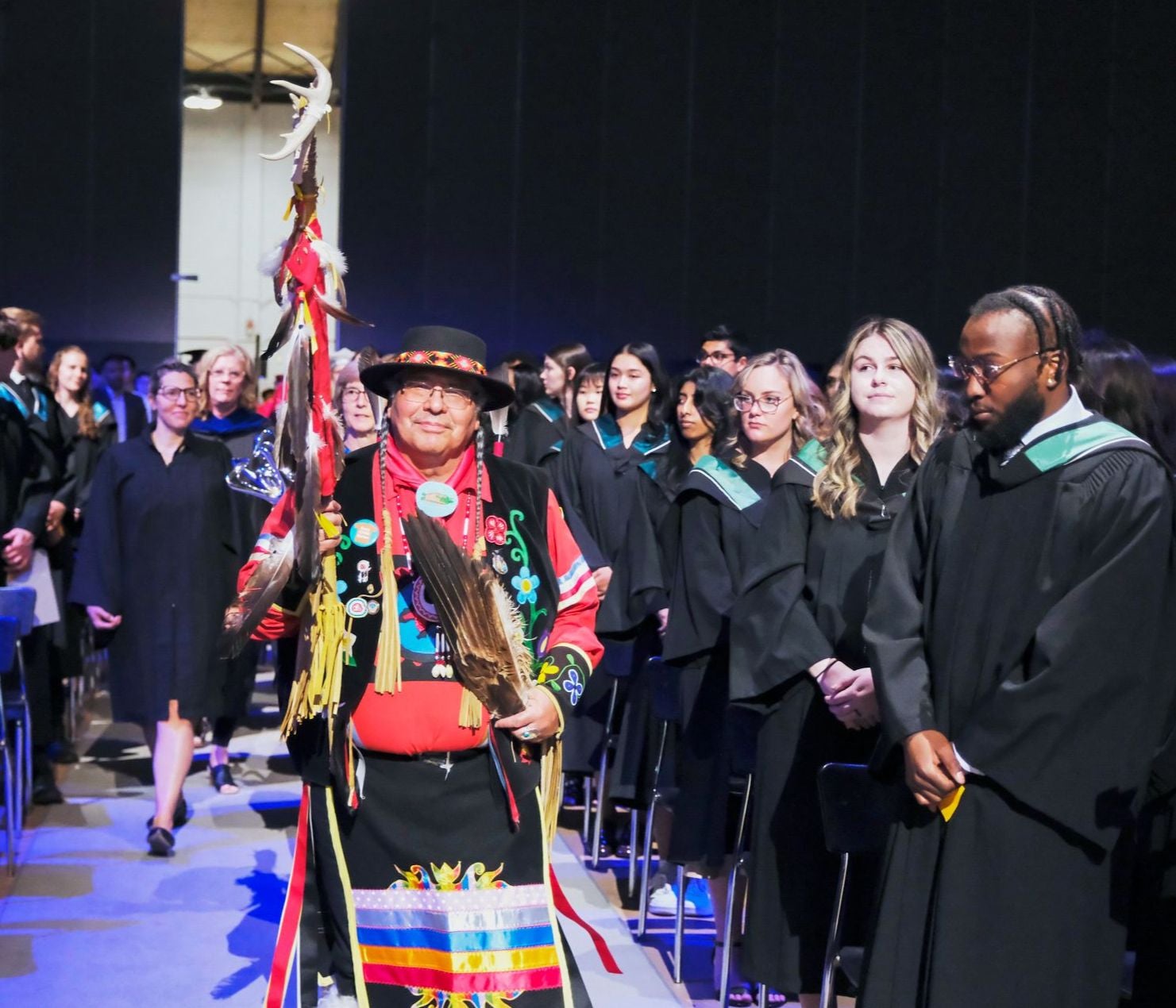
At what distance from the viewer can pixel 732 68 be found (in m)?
14.4

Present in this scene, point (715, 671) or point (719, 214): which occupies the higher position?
point (719, 214)

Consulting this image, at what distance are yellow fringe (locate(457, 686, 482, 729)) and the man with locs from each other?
901 mm

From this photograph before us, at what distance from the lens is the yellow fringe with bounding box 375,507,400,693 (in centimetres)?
358

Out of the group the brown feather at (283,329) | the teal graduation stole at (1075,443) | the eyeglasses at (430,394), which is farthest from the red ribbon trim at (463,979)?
the teal graduation stole at (1075,443)

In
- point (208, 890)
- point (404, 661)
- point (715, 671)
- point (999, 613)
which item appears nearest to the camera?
point (999, 613)

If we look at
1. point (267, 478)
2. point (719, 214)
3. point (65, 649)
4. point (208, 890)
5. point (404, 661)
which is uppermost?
point (719, 214)

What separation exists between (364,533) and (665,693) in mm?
1945

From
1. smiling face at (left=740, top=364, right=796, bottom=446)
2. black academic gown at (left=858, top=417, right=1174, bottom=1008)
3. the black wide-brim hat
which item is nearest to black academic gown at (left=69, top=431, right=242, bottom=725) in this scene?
smiling face at (left=740, top=364, right=796, bottom=446)

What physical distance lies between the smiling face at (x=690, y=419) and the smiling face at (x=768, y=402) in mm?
1256

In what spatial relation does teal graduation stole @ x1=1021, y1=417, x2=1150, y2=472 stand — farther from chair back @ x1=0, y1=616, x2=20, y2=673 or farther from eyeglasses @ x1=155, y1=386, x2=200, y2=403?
eyeglasses @ x1=155, y1=386, x2=200, y2=403

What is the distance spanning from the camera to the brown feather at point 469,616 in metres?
3.48

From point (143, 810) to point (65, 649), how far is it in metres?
1.15

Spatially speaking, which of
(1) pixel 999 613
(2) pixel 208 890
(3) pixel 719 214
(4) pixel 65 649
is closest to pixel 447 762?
(1) pixel 999 613

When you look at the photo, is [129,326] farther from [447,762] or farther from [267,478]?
[447,762]
